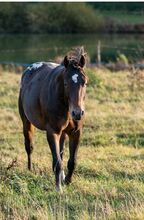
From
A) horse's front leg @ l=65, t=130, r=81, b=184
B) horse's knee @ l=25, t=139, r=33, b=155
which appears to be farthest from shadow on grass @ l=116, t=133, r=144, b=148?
horse's front leg @ l=65, t=130, r=81, b=184

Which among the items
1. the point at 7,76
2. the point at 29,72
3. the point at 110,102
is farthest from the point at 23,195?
the point at 7,76

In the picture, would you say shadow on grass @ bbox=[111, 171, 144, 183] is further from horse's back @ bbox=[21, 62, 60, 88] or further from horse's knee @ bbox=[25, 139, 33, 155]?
horse's back @ bbox=[21, 62, 60, 88]

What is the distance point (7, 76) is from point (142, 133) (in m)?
9.78

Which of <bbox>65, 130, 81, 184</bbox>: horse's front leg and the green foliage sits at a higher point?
<bbox>65, 130, 81, 184</bbox>: horse's front leg

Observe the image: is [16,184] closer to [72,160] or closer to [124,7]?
[72,160]

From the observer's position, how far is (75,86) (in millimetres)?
5582

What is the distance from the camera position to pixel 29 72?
25.8 ft

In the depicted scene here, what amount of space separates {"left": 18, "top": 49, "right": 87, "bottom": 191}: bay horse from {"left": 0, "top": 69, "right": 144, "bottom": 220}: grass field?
33 centimetres

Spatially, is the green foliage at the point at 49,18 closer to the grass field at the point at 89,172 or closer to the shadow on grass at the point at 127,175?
the grass field at the point at 89,172

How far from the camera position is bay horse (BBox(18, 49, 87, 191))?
5.60 metres

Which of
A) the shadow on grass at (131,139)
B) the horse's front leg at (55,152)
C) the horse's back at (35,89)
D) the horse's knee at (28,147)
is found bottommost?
the shadow on grass at (131,139)

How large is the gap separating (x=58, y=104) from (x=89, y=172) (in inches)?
49.0

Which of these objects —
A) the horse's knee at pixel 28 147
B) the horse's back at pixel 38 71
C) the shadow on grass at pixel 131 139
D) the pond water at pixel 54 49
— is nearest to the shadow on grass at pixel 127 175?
the horse's knee at pixel 28 147

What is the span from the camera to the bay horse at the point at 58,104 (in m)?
5.60
